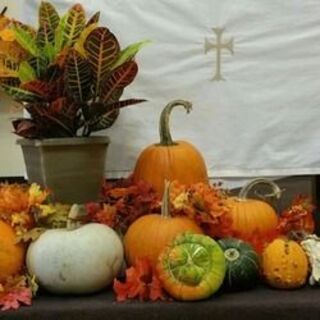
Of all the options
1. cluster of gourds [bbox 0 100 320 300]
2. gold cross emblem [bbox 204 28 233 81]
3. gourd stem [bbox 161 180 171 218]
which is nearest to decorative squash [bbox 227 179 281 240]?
cluster of gourds [bbox 0 100 320 300]

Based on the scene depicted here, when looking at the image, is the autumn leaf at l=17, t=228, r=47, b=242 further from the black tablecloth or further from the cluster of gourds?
the black tablecloth

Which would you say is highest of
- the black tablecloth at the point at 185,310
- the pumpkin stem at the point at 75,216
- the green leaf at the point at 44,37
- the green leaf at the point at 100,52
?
the green leaf at the point at 44,37

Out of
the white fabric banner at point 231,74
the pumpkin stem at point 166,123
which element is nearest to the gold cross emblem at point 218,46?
the white fabric banner at point 231,74

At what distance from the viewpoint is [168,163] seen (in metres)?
1.25

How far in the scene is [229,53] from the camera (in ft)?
4.68

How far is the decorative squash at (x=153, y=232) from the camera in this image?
1.11m

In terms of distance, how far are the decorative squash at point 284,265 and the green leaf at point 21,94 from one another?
Result: 1.71 ft

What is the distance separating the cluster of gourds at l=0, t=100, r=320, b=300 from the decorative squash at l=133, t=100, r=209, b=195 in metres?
0.09

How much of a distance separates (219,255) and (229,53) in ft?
1.83

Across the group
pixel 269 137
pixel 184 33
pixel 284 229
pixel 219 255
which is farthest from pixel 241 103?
pixel 219 255

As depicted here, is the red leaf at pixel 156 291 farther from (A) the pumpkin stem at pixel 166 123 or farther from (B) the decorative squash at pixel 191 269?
(A) the pumpkin stem at pixel 166 123

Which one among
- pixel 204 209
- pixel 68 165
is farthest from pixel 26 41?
pixel 204 209

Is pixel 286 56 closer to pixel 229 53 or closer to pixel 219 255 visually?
pixel 229 53

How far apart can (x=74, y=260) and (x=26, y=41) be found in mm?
447
